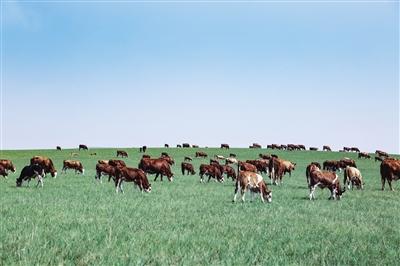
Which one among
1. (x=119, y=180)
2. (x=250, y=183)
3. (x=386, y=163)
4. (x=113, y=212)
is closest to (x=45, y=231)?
(x=113, y=212)

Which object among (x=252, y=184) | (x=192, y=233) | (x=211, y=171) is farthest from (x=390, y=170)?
(x=192, y=233)

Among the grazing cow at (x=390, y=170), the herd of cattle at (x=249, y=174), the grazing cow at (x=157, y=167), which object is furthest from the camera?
the grazing cow at (x=157, y=167)

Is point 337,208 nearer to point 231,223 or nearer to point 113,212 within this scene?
point 231,223

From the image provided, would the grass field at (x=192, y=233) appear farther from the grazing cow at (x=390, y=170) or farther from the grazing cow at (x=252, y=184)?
the grazing cow at (x=390, y=170)

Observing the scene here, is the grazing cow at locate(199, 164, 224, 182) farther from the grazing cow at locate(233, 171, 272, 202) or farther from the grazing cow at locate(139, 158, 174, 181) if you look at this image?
the grazing cow at locate(233, 171, 272, 202)

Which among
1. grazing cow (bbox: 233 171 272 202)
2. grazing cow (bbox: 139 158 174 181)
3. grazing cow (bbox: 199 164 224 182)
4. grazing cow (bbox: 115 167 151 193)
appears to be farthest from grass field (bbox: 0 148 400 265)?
grazing cow (bbox: 199 164 224 182)

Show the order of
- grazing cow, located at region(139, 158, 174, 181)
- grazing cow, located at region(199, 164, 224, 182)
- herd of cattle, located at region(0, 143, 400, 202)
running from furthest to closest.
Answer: grazing cow, located at region(199, 164, 224, 182)
grazing cow, located at region(139, 158, 174, 181)
herd of cattle, located at region(0, 143, 400, 202)

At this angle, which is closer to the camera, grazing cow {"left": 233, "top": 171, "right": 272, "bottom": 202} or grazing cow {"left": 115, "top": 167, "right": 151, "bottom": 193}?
grazing cow {"left": 233, "top": 171, "right": 272, "bottom": 202}

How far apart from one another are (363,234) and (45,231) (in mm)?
8603

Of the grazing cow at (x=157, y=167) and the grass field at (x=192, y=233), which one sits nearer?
the grass field at (x=192, y=233)

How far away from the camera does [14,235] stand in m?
11.1

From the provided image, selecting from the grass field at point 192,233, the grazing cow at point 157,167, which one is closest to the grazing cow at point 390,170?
the grass field at point 192,233

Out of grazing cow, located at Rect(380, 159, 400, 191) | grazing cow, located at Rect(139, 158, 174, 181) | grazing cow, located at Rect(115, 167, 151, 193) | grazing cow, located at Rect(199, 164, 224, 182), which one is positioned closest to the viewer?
grazing cow, located at Rect(115, 167, 151, 193)

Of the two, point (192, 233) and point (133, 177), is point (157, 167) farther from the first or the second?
point (192, 233)
